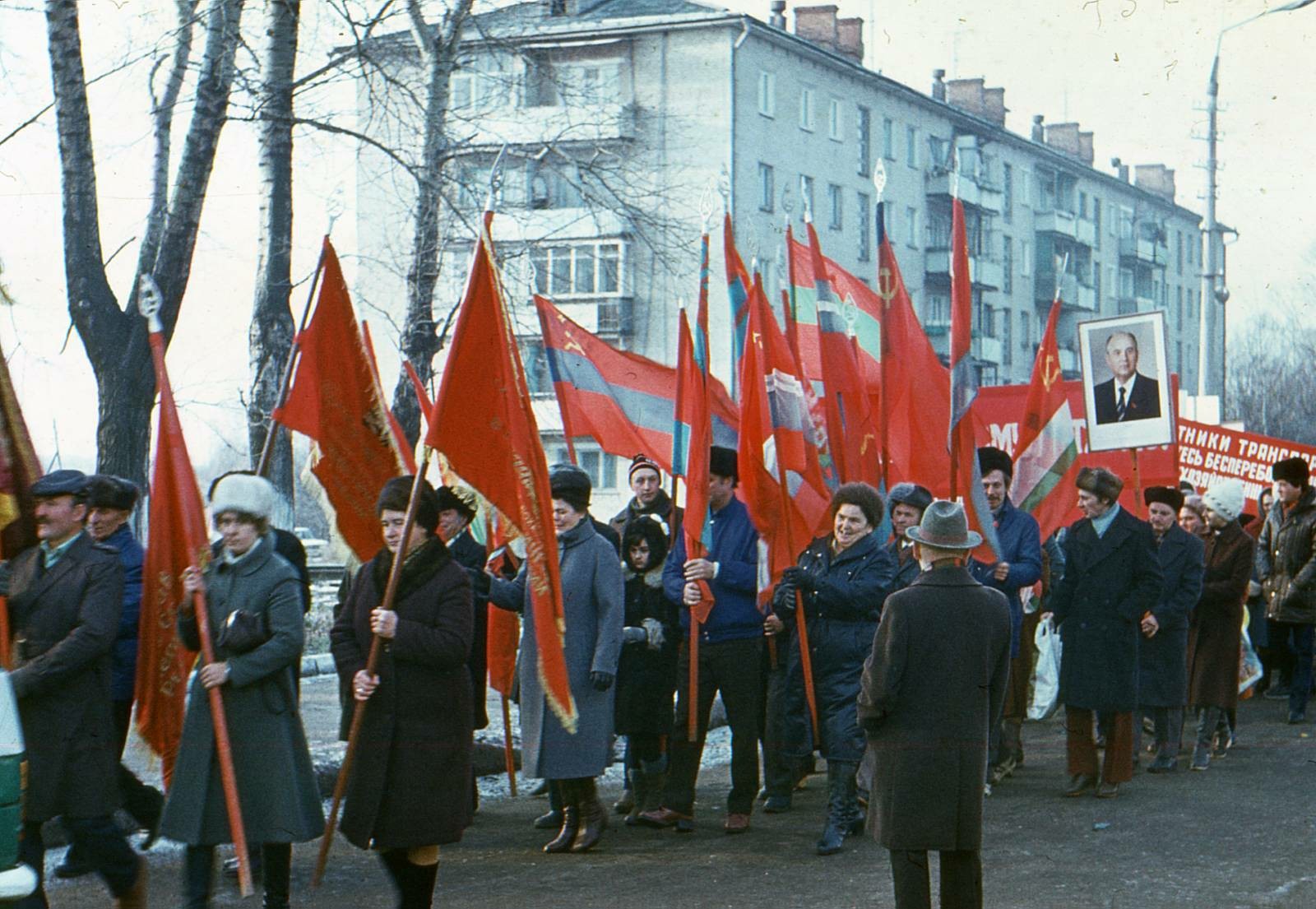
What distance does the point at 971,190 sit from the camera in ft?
210

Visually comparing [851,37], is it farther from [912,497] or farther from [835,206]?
[912,497]

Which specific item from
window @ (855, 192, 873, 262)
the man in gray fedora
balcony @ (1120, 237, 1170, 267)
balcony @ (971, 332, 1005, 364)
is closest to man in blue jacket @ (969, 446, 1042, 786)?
the man in gray fedora

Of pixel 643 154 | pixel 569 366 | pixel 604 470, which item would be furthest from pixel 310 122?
pixel 604 470

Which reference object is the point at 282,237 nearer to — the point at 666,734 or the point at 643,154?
the point at 666,734

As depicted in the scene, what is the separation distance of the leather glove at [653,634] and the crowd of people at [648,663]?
1.5 inches

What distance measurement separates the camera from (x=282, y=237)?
1559 cm

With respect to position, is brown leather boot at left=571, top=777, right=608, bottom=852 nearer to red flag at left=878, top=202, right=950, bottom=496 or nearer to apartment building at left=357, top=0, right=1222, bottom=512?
red flag at left=878, top=202, right=950, bottom=496

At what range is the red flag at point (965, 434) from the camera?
1062 centimetres

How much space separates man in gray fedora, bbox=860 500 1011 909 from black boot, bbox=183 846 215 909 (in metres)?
2.33

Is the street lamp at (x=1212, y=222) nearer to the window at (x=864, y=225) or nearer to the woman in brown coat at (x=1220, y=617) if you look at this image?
the woman in brown coat at (x=1220, y=617)

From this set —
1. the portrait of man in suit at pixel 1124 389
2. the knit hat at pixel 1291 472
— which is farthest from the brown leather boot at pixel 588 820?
the knit hat at pixel 1291 472

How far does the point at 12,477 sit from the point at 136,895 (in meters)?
1.72

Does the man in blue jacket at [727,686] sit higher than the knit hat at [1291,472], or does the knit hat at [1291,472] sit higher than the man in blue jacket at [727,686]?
the knit hat at [1291,472]

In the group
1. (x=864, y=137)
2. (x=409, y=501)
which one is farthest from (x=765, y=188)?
(x=409, y=501)
